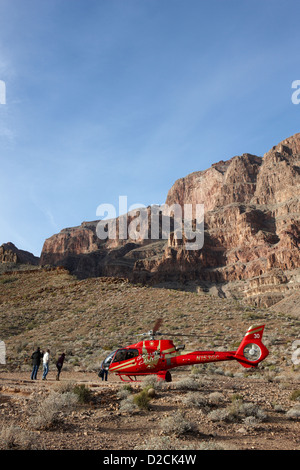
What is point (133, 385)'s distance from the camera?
15.5m

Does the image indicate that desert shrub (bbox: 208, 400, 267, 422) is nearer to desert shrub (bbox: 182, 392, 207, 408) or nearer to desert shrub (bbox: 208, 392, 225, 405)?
desert shrub (bbox: 182, 392, 207, 408)

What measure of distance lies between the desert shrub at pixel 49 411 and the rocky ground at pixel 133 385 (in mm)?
28

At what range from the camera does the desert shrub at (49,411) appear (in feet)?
28.6

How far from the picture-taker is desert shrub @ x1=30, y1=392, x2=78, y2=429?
28.6ft

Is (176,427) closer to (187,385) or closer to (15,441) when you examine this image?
(15,441)

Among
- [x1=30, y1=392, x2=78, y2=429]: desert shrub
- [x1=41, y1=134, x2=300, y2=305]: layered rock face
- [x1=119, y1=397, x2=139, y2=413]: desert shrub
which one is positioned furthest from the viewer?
[x1=41, y1=134, x2=300, y2=305]: layered rock face

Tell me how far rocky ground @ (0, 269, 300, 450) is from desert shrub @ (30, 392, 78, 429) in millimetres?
28

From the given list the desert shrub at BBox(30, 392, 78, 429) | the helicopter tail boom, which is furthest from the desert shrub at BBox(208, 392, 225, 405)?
the desert shrub at BBox(30, 392, 78, 429)

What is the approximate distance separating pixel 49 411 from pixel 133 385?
23.6 ft

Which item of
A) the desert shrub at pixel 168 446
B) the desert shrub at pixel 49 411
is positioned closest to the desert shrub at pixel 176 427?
the desert shrub at pixel 168 446

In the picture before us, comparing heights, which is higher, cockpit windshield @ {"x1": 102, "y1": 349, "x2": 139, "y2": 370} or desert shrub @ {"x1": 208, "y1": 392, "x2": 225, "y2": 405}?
cockpit windshield @ {"x1": 102, "y1": 349, "x2": 139, "y2": 370}

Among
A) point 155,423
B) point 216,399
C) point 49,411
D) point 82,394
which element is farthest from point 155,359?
point 49,411

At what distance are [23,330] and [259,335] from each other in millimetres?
31489

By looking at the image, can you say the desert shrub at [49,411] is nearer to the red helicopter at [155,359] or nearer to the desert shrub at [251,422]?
the desert shrub at [251,422]
